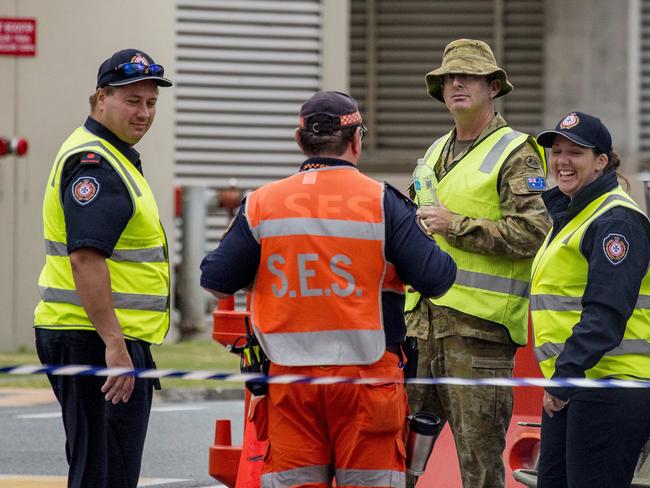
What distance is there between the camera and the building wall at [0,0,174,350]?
15.3 m

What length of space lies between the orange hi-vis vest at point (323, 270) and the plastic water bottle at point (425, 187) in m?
1.32

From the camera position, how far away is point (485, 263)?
648 cm

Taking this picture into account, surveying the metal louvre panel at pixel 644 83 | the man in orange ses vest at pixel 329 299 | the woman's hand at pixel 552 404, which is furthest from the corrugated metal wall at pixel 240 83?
the man in orange ses vest at pixel 329 299

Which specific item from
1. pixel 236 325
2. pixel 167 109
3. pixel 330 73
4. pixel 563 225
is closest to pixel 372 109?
pixel 330 73

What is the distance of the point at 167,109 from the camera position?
16375 millimetres

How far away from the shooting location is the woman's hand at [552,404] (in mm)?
5520

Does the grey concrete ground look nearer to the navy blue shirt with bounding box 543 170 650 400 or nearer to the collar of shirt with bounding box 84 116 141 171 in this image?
the collar of shirt with bounding box 84 116 141 171

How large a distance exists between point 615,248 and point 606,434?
638 millimetres

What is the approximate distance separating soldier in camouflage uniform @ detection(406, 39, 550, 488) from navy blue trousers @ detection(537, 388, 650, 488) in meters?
0.96

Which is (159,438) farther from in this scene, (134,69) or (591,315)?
(591,315)

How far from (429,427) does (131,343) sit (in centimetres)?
123

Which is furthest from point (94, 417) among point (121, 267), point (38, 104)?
point (38, 104)

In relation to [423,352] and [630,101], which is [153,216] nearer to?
[423,352]

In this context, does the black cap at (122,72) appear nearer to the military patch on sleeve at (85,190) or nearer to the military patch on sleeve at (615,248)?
the military patch on sleeve at (85,190)
